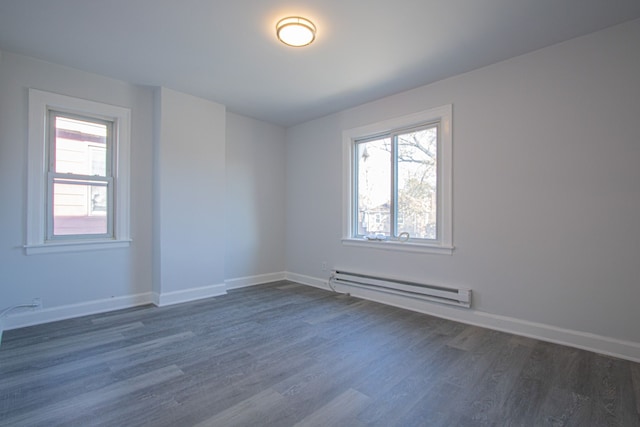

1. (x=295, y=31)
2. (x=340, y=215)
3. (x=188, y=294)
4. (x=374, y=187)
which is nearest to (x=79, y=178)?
(x=188, y=294)

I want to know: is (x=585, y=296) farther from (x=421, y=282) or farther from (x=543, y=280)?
(x=421, y=282)

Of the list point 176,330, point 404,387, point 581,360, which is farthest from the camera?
point 176,330

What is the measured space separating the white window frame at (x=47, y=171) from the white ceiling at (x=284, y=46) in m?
0.42

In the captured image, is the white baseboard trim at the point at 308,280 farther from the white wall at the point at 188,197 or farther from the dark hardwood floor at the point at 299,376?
the dark hardwood floor at the point at 299,376

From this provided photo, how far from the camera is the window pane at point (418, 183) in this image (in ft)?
12.2

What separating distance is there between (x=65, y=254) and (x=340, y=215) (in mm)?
3377

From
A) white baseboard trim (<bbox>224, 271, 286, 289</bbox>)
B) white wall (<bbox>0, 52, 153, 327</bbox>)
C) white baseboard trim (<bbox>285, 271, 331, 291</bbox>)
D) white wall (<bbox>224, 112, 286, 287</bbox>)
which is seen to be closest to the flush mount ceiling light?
white wall (<bbox>0, 52, 153, 327</bbox>)

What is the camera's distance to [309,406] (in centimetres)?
184

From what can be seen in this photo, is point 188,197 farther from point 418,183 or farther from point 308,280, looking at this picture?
point 418,183

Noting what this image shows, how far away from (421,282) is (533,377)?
155 centimetres

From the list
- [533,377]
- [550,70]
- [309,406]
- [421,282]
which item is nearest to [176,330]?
[309,406]

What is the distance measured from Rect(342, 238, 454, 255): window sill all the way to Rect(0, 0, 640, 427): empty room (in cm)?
3

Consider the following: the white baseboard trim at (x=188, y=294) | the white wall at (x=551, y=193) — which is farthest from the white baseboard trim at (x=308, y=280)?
the white wall at (x=551, y=193)

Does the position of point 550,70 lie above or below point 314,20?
below
